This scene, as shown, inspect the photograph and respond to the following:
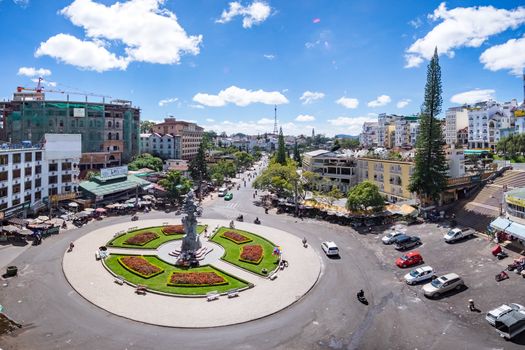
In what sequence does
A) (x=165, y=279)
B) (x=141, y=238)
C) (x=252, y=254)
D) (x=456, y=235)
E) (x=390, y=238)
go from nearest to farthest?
(x=165, y=279) → (x=252, y=254) → (x=456, y=235) → (x=141, y=238) → (x=390, y=238)

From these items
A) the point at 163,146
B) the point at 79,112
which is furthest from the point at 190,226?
the point at 163,146

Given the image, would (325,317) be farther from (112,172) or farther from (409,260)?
(112,172)

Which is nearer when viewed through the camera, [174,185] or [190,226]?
[190,226]

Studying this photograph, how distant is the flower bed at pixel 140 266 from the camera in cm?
3001

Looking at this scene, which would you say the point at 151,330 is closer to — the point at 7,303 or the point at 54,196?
the point at 7,303

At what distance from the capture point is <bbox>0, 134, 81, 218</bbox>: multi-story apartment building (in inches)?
1812

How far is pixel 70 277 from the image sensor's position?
2864 cm

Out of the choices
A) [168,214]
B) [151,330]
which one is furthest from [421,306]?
[168,214]

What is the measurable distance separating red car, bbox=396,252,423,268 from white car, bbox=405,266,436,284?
9.40ft

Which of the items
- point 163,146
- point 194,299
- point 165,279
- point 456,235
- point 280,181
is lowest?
point 194,299

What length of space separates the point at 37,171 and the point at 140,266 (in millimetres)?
34348

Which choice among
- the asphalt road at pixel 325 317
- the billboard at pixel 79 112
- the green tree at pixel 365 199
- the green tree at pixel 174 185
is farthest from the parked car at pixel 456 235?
the billboard at pixel 79 112

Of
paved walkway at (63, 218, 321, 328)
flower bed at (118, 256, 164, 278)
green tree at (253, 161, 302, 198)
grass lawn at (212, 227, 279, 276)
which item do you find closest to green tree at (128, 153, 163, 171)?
green tree at (253, 161, 302, 198)

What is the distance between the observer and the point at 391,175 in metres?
62.4
